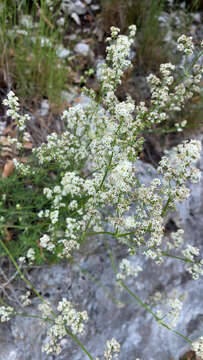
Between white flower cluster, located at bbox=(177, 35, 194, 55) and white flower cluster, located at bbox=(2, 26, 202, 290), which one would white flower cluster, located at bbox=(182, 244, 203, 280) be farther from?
white flower cluster, located at bbox=(177, 35, 194, 55)

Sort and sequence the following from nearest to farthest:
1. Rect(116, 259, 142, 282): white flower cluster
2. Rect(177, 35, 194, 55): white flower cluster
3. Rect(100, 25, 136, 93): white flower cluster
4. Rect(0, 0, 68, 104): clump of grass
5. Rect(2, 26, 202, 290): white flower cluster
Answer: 1. Rect(2, 26, 202, 290): white flower cluster
2. Rect(100, 25, 136, 93): white flower cluster
3. Rect(177, 35, 194, 55): white flower cluster
4. Rect(116, 259, 142, 282): white flower cluster
5. Rect(0, 0, 68, 104): clump of grass

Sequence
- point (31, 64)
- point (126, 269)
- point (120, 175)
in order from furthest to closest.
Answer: point (31, 64) → point (126, 269) → point (120, 175)

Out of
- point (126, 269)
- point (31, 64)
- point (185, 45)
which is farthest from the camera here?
point (31, 64)

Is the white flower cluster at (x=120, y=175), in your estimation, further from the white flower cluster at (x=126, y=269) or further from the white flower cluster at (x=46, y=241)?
the white flower cluster at (x=126, y=269)

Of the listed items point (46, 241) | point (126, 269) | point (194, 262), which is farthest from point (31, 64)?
point (194, 262)

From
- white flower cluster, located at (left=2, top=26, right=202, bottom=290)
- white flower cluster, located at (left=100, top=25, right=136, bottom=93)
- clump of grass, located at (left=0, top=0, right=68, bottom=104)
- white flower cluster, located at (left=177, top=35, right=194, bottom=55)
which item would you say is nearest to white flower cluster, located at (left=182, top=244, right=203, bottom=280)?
white flower cluster, located at (left=2, top=26, right=202, bottom=290)

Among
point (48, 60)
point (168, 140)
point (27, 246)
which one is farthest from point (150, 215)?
point (48, 60)

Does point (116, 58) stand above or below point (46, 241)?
above

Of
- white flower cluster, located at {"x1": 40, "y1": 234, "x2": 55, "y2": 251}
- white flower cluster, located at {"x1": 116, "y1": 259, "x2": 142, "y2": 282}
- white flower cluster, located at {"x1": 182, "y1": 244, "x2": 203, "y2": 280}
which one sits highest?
white flower cluster, located at {"x1": 116, "y1": 259, "x2": 142, "y2": 282}

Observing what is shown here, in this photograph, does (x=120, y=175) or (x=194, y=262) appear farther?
(x=194, y=262)

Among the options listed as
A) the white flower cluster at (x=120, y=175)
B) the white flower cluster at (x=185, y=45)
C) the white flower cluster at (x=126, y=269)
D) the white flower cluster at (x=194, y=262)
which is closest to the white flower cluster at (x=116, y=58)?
the white flower cluster at (x=120, y=175)

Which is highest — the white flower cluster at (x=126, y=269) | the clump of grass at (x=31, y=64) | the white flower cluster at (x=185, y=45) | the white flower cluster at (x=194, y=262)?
the clump of grass at (x=31, y=64)

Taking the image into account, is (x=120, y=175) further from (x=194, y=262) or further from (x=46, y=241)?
(x=194, y=262)
